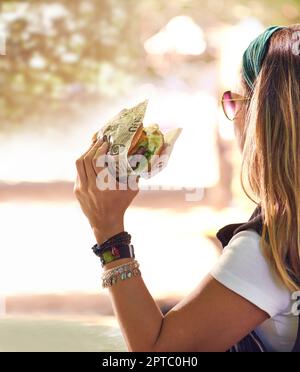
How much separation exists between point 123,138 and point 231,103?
168 millimetres

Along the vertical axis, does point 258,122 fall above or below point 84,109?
below

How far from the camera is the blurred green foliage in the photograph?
15.6ft

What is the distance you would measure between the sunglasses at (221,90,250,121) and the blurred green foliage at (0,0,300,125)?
369cm

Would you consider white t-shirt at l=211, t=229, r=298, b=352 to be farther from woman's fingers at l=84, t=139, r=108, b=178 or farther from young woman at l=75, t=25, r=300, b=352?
woman's fingers at l=84, t=139, r=108, b=178

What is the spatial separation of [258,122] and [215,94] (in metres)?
3.54

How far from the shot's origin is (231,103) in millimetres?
1033

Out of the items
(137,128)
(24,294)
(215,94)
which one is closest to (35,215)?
(24,294)

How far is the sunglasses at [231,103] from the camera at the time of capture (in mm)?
1022

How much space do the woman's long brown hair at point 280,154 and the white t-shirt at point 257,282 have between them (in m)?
0.01

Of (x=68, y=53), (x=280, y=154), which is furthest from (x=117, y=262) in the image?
(x=68, y=53)

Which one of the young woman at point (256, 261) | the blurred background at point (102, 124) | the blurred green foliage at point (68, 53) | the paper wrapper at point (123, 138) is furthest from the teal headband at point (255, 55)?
the blurred green foliage at point (68, 53)

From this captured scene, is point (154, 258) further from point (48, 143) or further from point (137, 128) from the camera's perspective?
point (137, 128)

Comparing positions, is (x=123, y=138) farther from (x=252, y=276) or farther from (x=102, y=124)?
(x=102, y=124)
